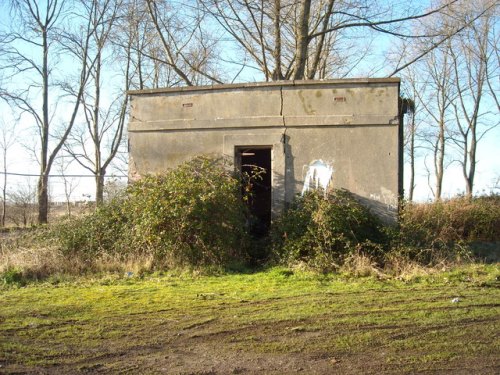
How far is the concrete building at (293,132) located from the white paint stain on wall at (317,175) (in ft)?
0.07

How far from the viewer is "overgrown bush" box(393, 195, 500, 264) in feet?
35.1

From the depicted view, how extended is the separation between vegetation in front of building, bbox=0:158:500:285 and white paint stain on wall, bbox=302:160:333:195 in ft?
0.94

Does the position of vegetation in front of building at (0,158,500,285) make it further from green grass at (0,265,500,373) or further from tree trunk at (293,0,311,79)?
tree trunk at (293,0,311,79)

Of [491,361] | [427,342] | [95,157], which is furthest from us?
[95,157]

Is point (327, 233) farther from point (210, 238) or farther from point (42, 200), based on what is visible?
point (42, 200)

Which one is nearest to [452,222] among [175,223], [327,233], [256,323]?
[327,233]

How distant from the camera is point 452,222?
14.4m

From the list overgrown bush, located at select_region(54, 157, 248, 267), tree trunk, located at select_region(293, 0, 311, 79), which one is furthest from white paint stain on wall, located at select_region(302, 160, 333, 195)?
tree trunk, located at select_region(293, 0, 311, 79)

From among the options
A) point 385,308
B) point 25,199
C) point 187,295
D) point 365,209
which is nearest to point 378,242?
point 365,209

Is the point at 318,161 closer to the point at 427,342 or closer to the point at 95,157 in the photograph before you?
the point at 427,342

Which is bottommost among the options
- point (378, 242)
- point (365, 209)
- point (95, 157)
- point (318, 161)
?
point (378, 242)

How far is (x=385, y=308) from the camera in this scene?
6.46m

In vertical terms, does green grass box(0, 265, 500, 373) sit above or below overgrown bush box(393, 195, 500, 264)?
below

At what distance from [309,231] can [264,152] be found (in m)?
4.38
